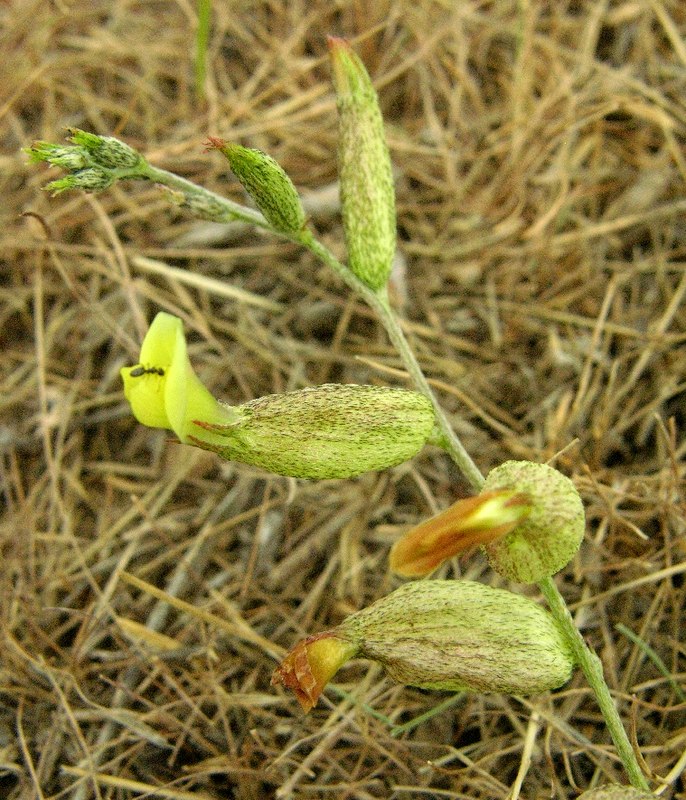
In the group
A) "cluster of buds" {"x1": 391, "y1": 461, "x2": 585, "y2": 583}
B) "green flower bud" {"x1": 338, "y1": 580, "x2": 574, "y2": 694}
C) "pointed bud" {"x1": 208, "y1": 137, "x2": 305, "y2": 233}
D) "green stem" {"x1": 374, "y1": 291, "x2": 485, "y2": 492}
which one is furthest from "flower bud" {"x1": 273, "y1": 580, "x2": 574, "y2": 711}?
"pointed bud" {"x1": 208, "y1": 137, "x2": 305, "y2": 233}

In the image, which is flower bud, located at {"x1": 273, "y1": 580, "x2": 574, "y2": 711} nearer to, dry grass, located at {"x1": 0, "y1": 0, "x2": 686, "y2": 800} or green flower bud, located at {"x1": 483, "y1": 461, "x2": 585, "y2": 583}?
green flower bud, located at {"x1": 483, "y1": 461, "x2": 585, "y2": 583}

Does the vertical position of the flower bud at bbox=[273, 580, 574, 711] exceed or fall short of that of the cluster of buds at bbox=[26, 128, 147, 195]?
it falls short

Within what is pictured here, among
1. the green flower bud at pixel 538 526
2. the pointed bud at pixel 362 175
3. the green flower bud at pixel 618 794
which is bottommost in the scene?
the green flower bud at pixel 618 794

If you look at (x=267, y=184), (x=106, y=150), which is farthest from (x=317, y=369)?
(x=106, y=150)

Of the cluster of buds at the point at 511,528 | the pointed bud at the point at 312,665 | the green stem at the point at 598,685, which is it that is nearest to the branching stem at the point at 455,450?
the green stem at the point at 598,685

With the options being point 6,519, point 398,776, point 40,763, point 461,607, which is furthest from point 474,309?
point 40,763

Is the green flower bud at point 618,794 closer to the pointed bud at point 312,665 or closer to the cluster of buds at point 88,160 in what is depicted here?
the pointed bud at point 312,665
